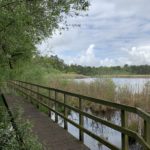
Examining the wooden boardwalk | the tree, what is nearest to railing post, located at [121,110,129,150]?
the wooden boardwalk

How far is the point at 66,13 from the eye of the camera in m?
9.47

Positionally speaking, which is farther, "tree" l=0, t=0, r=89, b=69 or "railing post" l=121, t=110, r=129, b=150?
"tree" l=0, t=0, r=89, b=69

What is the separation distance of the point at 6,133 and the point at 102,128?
6.79 m

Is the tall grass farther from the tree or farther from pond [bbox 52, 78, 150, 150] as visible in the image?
the tree

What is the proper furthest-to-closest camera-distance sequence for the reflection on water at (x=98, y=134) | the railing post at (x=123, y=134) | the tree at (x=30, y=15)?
the reflection on water at (x=98, y=134) → the tree at (x=30, y=15) → the railing post at (x=123, y=134)

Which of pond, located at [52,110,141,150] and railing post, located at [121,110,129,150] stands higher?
railing post, located at [121,110,129,150]

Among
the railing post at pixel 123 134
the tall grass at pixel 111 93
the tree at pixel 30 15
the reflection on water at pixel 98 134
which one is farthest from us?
the tall grass at pixel 111 93

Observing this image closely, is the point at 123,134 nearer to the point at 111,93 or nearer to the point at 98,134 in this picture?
the point at 98,134

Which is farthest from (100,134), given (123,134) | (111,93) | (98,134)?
(111,93)

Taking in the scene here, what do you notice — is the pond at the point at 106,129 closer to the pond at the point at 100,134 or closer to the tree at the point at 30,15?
the pond at the point at 100,134

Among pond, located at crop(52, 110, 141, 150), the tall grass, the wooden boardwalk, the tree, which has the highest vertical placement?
the tree

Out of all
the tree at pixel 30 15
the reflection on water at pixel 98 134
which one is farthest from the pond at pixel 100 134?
the tree at pixel 30 15

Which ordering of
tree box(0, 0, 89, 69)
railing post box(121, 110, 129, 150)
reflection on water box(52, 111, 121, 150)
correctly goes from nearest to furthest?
railing post box(121, 110, 129, 150), tree box(0, 0, 89, 69), reflection on water box(52, 111, 121, 150)

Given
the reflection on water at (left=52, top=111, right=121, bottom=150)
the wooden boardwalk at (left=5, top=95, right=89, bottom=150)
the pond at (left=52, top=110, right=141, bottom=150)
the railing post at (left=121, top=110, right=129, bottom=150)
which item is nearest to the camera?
the railing post at (left=121, top=110, right=129, bottom=150)
